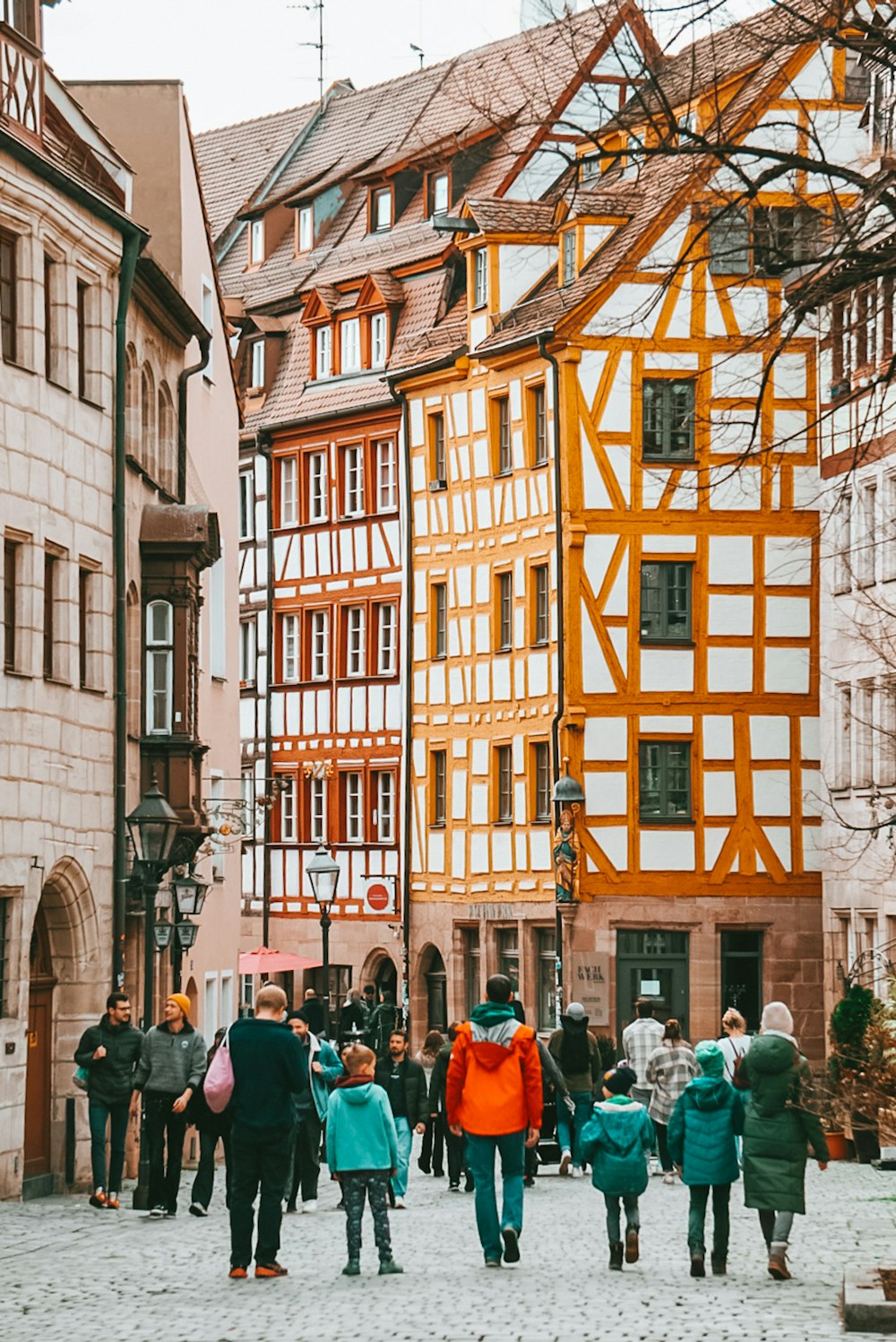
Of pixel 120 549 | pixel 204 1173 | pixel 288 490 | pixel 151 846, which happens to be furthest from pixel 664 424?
pixel 204 1173

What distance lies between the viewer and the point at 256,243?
61938mm

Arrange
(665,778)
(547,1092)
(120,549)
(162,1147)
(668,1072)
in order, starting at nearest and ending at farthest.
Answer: (162,1147) → (668,1072) → (547,1092) → (120,549) → (665,778)

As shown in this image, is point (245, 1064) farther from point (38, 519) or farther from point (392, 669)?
Answer: point (392, 669)

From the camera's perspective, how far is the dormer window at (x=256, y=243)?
202 feet

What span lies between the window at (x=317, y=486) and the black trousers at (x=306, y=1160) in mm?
33778

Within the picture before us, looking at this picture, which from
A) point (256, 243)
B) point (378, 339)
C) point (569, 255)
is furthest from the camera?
point (256, 243)

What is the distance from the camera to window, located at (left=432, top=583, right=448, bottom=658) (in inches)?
1965

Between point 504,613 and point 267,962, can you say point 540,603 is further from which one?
point 267,962

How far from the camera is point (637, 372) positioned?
4431cm

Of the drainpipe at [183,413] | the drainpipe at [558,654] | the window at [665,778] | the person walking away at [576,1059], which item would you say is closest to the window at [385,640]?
the drainpipe at [558,654]

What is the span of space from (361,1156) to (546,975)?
29827 millimetres

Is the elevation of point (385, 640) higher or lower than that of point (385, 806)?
higher

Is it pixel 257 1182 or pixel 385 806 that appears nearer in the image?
pixel 257 1182

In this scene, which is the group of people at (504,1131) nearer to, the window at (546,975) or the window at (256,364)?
the window at (546,975)
